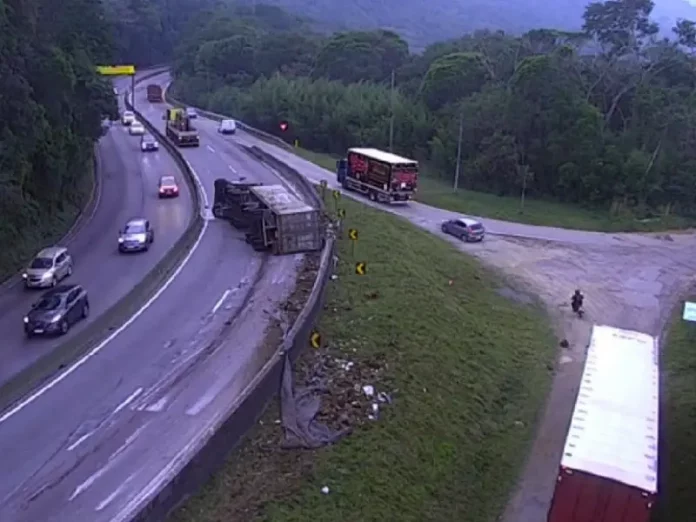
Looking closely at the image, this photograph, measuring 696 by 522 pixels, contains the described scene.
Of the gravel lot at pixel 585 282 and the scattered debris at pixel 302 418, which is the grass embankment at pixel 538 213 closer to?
the gravel lot at pixel 585 282

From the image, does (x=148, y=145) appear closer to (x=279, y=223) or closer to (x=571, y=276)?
(x=279, y=223)

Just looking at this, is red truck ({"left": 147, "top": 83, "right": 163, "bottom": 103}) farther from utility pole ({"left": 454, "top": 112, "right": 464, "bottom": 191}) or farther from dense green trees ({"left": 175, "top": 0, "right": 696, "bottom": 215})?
utility pole ({"left": 454, "top": 112, "right": 464, "bottom": 191})

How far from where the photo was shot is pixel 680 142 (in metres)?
64.5

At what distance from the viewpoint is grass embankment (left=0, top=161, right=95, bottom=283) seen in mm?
34875

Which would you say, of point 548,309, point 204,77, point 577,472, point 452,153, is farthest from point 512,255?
point 204,77

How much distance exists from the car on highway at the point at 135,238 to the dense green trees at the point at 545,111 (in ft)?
111

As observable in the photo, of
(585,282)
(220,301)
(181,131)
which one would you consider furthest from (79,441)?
(181,131)

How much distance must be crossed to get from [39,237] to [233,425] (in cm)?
2298

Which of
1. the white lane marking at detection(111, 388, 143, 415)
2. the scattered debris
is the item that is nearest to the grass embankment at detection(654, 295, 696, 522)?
the scattered debris

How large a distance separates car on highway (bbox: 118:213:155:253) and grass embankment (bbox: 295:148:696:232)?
2428 cm

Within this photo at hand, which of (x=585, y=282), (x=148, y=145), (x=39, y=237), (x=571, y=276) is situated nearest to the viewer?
(x=39, y=237)

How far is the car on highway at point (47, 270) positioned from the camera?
32844 millimetres

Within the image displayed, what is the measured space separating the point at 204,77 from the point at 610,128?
60030 millimetres

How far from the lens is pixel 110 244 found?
132 ft
